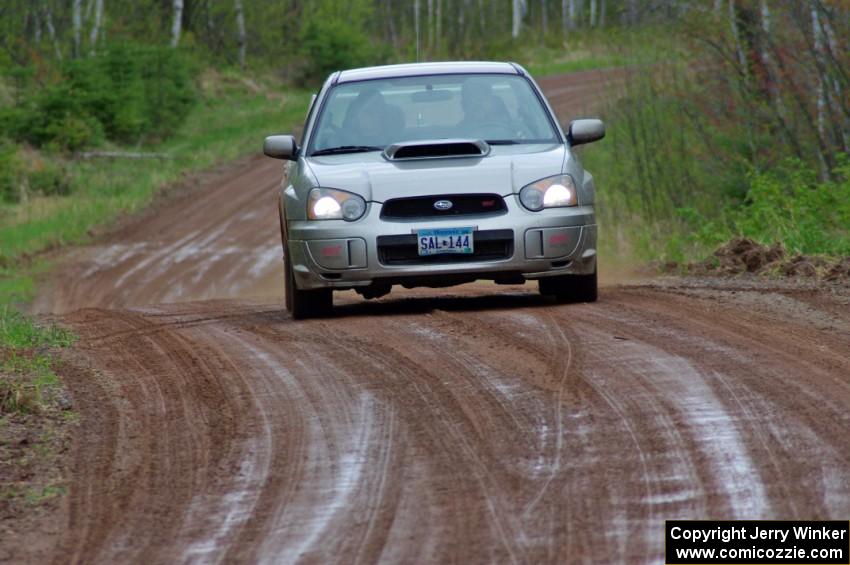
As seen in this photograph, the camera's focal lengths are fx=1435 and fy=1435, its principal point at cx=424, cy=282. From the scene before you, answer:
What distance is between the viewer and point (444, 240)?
919 centimetres

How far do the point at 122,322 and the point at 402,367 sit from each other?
3.49 metres

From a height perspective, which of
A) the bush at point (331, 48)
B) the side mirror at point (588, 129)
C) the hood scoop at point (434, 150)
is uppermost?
the bush at point (331, 48)

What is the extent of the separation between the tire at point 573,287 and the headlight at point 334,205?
4.87 feet

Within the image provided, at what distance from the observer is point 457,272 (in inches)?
363

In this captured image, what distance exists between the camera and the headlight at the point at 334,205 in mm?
9227

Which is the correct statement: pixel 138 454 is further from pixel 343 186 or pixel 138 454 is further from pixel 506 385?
pixel 343 186

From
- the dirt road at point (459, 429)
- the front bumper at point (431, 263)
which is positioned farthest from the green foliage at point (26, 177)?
the front bumper at point (431, 263)

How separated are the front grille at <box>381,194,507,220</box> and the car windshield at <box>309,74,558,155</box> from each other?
849mm

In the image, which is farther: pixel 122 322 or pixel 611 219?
pixel 611 219

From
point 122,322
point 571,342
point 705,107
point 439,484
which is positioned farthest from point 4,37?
point 439,484

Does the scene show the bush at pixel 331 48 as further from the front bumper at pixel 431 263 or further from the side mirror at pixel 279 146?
the front bumper at pixel 431 263

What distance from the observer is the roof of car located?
10.6 meters

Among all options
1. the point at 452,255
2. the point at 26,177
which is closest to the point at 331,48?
the point at 26,177

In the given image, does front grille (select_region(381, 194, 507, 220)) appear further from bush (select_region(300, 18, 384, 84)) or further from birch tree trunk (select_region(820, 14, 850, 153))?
bush (select_region(300, 18, 384, 84))
